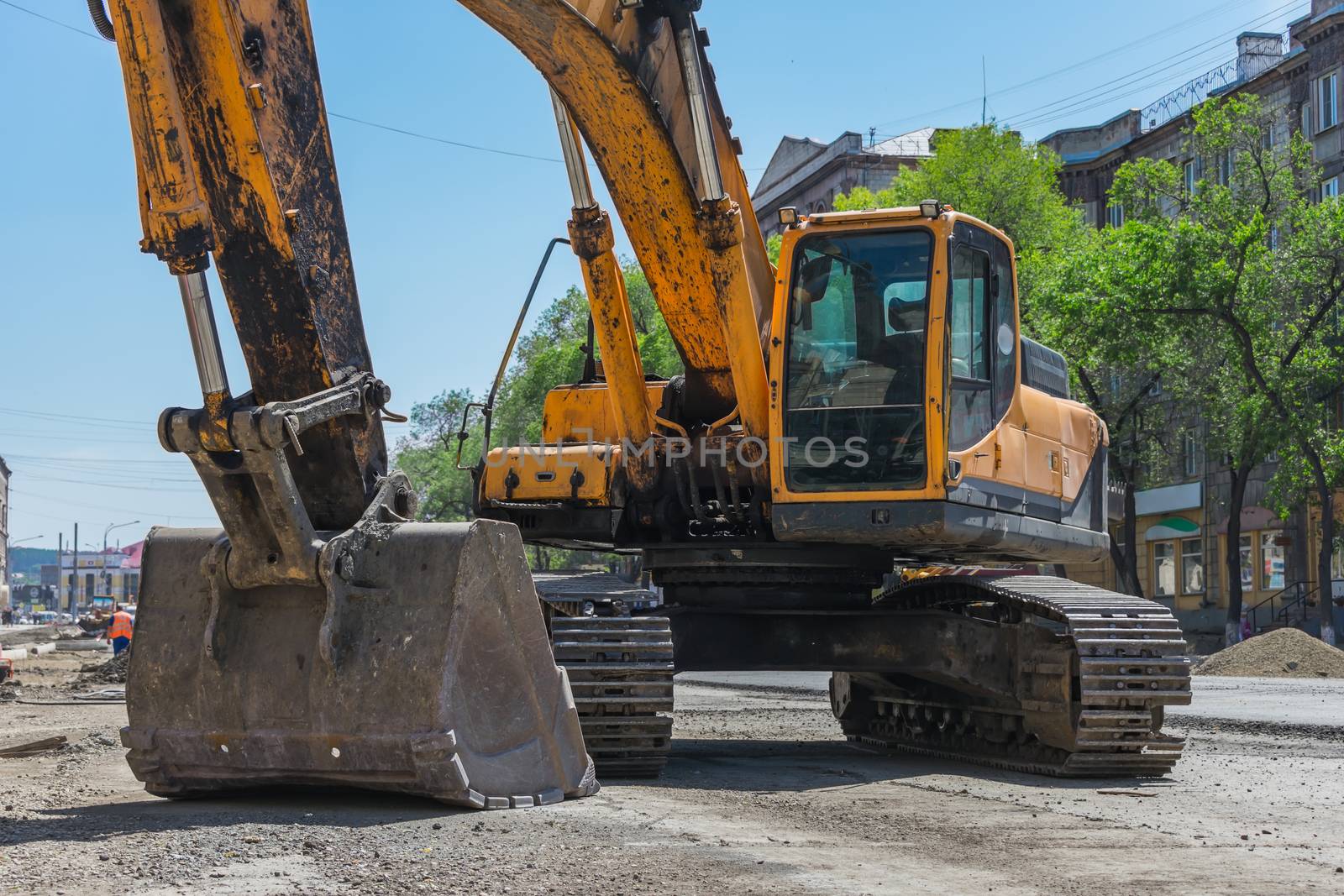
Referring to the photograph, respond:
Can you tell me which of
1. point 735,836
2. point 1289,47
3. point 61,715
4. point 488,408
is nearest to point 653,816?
point 735,836

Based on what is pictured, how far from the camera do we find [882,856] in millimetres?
6059

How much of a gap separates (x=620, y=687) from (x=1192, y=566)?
4020cm

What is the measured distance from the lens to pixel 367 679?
659 centimetres

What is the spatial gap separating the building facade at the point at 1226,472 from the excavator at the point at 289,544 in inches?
1264

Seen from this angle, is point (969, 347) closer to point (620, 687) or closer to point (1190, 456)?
point (620, 687)

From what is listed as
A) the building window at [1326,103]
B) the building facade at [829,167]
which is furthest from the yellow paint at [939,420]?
the building facade at [829,167]

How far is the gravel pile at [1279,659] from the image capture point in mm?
24984

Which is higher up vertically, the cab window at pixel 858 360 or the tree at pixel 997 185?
the tree at pixel 997 185

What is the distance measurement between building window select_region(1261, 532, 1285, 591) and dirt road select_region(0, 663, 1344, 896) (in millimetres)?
33282

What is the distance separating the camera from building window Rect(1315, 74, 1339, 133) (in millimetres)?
41500

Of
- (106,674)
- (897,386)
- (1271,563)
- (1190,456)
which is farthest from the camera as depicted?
(1190,456)

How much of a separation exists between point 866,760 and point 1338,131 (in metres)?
35.4

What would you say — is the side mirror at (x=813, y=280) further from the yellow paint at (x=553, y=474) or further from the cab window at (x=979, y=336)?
the yellow paint at (x=553, y=474)

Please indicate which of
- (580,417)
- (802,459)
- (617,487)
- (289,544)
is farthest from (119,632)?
(289,544)
